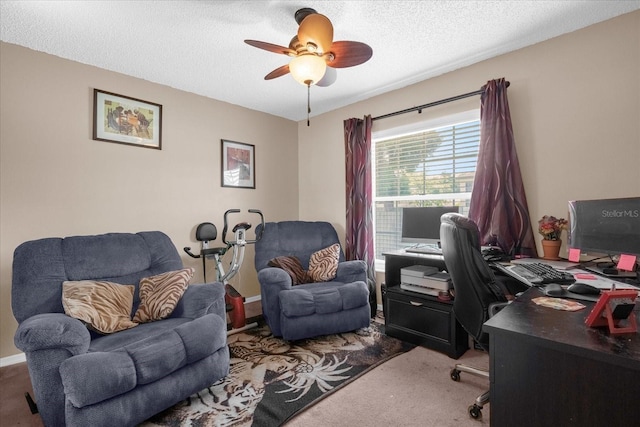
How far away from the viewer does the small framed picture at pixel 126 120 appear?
273cm

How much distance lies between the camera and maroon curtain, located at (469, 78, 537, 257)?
2391 mm

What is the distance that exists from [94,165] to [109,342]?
5.79ft

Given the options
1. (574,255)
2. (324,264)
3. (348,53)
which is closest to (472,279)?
(574,255)

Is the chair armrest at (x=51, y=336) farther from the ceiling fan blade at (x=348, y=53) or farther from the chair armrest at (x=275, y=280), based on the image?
the ceiling fan blade at (x=348, y=53)

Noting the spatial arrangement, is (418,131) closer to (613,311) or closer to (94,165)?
(613,311)

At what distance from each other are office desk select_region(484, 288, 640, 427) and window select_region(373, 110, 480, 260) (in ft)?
6.33

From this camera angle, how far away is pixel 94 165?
2.71 metres

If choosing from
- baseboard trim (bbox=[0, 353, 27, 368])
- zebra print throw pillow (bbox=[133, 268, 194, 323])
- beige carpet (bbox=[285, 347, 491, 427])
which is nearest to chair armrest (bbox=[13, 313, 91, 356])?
zebra print throw pillow (bbox=[133, 268, 194, 323])

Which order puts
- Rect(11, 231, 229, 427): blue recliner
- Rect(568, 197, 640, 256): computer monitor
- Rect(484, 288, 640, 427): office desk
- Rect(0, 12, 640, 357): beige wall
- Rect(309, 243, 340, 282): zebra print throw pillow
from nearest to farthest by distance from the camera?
Rect(484, 288, 640, 427): office desk
Rect(11, 231, 229, 427): blue recliner
Rect(568, 197, 640, 256): computer monitor
Rect(0, 12, 640, 357): beige wall
Rect(309, 243, 340, 282): zebra print throw pillow

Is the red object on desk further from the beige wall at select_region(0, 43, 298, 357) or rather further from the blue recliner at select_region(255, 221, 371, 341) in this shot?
the beige wall at select_region(0, 43, 298, 357)

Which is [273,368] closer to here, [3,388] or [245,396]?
[245,396]

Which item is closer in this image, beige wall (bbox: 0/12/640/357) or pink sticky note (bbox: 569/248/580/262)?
pink sticky note (bbox: 569/248/580/262)

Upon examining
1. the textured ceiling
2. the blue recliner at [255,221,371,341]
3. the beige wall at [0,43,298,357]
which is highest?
the textured ceiling

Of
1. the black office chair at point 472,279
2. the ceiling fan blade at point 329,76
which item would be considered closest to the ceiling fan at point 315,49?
the ceiling fan blade at point 329,76
